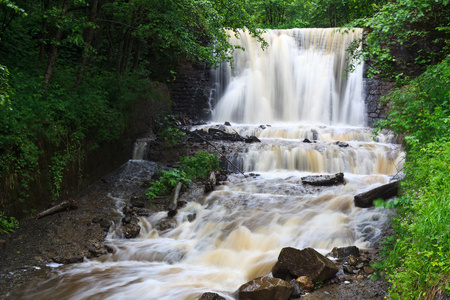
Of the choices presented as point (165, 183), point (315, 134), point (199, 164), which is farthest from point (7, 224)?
point (315, 134)

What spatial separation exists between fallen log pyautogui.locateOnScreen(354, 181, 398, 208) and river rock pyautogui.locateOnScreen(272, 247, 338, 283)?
261cm

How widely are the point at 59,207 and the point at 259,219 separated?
4280 millimetres

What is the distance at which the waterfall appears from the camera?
15672 mm

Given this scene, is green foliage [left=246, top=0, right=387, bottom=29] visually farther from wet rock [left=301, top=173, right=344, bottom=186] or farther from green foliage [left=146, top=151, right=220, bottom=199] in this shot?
wet rock [left=301, top=173, right=344, bottom=186]

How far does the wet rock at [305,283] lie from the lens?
14.2ft

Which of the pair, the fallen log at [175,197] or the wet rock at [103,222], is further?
the fallen log at [175,197]

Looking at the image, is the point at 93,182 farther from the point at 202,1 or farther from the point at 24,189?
the point at 202,1

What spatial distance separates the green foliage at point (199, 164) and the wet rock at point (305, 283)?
18.5 ft

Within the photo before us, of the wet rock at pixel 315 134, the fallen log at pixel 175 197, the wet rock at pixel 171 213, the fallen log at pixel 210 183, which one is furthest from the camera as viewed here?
the wet rock at pixel 315 134

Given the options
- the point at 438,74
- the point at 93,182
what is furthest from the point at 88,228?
the point at 438,74

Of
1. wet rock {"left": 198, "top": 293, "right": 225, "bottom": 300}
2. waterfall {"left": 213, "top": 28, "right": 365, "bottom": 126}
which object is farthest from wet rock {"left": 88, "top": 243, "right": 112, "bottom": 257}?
waterfall {"left": 213, "top": 28, "right": 365, "bottom": 126}

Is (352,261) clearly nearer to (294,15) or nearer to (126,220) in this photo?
(126,220)

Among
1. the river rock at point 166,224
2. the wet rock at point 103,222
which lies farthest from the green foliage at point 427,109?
the wet rock at point 103,222

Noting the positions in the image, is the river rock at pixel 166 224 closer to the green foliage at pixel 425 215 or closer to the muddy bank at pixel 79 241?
the muddy bank at pixel 79 241
